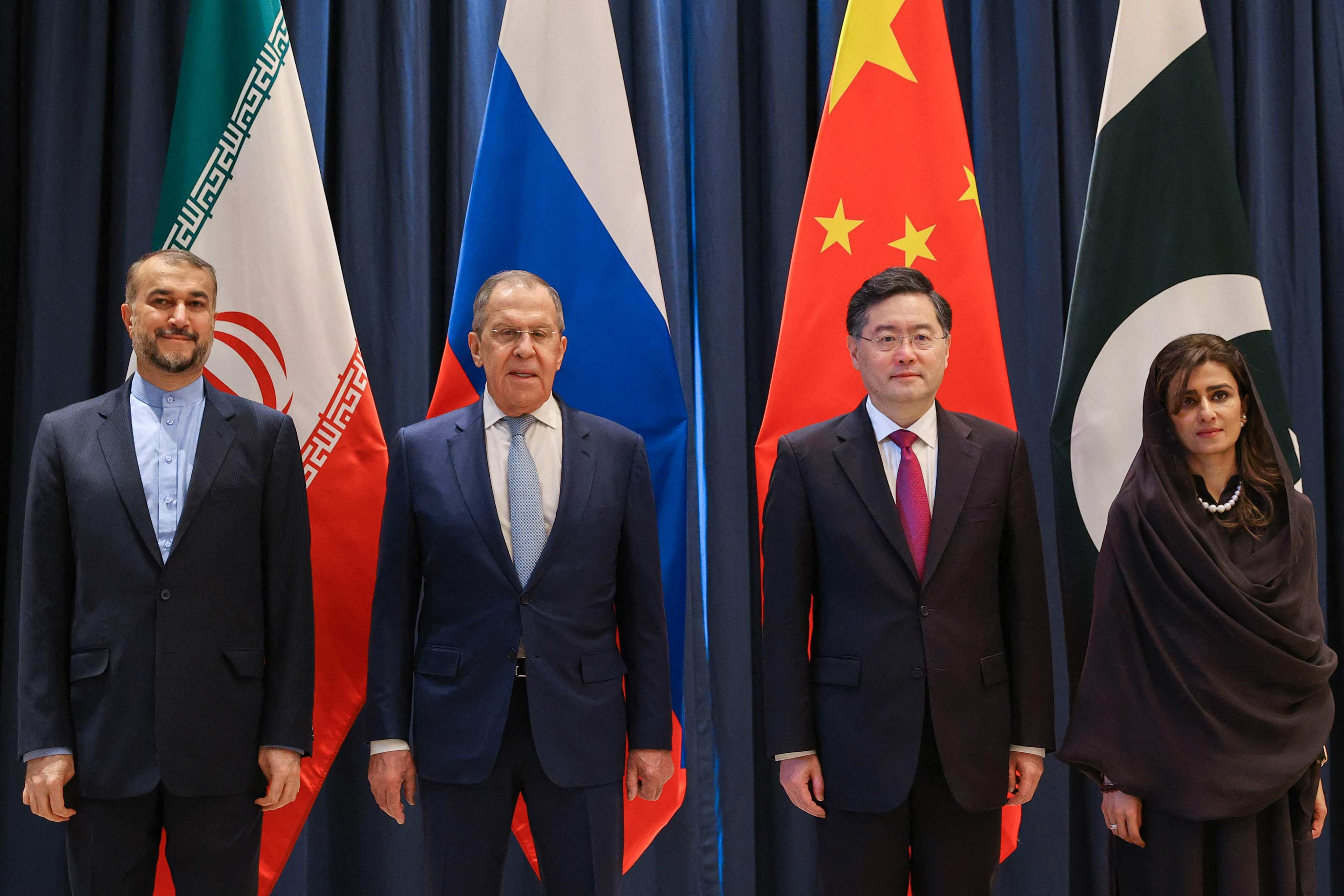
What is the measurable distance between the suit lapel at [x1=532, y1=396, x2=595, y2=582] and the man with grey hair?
1.61 ft

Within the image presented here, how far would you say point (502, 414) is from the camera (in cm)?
199

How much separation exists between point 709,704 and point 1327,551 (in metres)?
2.06

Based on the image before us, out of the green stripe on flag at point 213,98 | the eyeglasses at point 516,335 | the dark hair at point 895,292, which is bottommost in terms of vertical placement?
the eyeglasses at point 516,335

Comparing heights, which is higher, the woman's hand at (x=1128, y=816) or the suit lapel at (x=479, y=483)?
the suit lapel at (x=479, y=483)

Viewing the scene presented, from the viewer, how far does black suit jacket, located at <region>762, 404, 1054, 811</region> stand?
1.79 meters

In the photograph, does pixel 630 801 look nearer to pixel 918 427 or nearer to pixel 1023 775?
pixel 1023 775

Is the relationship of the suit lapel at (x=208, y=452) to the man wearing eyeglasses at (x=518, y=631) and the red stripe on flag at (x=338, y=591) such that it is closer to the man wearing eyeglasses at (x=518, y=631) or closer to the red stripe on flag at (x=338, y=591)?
the man wearing eyeglasses at (x=518, y=631)

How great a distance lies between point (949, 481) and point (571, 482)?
27.3 inches

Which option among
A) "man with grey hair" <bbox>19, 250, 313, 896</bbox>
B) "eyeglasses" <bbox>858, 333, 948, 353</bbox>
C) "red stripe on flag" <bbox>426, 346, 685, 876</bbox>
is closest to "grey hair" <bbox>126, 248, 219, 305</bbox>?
"man with grey hair" <bbox>19, 250, 313, 896</bbox>

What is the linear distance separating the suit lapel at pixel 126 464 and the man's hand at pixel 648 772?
93cm

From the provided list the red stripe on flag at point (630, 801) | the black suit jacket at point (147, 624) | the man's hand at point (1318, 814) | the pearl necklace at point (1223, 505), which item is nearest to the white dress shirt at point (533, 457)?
the black suit jacket at point (147, 624)

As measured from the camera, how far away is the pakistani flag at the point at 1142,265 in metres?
2.43

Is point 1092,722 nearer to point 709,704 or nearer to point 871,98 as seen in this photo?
point 709,704

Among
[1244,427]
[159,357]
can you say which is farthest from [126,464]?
[1244,427]
